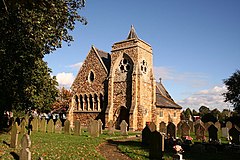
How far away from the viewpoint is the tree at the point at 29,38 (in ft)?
34.8

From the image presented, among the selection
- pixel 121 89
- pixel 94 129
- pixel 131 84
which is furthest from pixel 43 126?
pixel 131 84

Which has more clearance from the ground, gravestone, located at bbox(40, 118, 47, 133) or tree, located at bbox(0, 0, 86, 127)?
tree, located at bbox(0, 0, 86, 127)

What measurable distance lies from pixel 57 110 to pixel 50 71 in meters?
29.6

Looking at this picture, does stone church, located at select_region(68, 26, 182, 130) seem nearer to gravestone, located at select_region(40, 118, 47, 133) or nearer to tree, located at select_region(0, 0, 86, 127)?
gravestone, located at select_region(40, 118, 47, 133)

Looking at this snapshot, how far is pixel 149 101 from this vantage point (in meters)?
28.1

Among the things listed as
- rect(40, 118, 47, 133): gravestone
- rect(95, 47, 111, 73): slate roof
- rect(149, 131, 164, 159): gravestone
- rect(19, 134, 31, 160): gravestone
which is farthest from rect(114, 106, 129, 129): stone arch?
rect(19, 134, 31, 160): gravestone

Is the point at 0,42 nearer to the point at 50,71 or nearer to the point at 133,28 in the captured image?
the point at 50,71

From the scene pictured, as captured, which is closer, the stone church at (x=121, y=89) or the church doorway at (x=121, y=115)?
the stone church at (x=121, y=89)

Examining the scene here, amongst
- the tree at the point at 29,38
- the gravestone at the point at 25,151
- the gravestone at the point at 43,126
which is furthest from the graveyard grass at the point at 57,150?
the gravestone at the point at 43,126

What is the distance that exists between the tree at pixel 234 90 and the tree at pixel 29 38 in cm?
2953

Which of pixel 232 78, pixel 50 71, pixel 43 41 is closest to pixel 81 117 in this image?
pixel 50 71

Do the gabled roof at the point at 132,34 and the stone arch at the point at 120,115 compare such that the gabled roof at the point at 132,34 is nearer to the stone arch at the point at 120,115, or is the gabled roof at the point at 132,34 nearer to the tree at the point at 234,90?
the stone arch at the point at 120,115

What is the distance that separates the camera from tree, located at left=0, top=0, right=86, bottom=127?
10.6m

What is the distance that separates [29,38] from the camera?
11.5 metres
